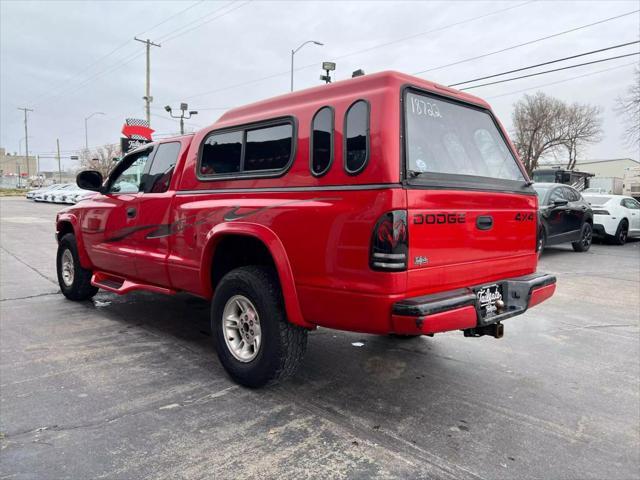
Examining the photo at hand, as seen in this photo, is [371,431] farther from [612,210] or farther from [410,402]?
[612,210]

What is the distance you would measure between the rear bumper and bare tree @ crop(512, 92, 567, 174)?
55742mm

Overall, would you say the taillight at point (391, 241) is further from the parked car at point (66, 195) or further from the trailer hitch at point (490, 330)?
the parked car at point (66, 195)

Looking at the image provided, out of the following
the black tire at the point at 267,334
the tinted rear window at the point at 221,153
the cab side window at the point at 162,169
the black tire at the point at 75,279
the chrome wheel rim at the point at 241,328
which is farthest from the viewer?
the black tire at the point at 75,279

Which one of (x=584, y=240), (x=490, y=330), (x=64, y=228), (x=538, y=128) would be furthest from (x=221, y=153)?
(x=538, y=128)

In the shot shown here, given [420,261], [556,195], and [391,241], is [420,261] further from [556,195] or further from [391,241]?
[556,195]

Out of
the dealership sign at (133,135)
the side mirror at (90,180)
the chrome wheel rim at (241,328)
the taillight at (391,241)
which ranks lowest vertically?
the chrome wheel rim at (241,328)

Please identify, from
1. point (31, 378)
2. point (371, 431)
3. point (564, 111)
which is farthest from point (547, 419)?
point (564, 111)

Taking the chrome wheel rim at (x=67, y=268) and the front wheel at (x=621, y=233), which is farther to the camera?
the front wheel at (x=621, y=233)

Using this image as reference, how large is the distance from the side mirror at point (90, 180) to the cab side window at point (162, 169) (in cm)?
86

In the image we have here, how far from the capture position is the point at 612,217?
45.9ft

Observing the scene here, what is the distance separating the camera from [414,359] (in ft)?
14.4

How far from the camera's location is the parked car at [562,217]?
10.4 metres

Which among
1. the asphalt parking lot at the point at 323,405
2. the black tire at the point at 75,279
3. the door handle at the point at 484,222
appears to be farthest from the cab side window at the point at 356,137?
the black tire at the point at 75,279

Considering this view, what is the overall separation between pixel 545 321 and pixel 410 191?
386cm
